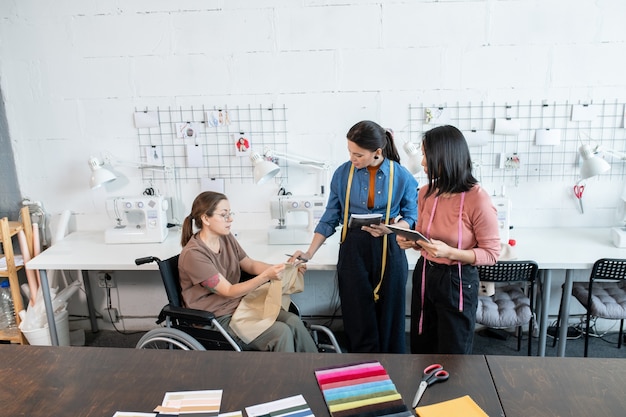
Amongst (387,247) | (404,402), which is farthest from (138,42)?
(404,402)

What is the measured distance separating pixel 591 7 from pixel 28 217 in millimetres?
3564

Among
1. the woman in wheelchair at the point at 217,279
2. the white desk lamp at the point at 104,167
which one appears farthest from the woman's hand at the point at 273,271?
the white desk lamp at the point at 104,167

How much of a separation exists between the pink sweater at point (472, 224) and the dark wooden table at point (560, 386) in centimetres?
50

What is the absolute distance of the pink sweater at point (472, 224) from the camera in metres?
1.85

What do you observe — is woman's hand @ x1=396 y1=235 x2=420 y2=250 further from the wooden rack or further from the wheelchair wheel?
the wooden rack

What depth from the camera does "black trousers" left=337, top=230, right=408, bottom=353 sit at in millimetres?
2361

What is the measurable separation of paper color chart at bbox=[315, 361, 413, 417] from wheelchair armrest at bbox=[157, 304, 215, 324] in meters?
0.81

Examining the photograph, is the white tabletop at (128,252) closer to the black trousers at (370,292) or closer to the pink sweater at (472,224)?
the black trousers at (370,292)

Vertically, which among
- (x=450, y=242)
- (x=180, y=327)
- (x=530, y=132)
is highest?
(x=530, y=132)

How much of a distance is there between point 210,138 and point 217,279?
3.93 feet

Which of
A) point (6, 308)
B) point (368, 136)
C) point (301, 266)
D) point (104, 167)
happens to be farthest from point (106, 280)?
point (368, 136)

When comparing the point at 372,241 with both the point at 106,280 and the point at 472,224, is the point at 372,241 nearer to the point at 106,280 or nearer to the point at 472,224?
the point at 472,224

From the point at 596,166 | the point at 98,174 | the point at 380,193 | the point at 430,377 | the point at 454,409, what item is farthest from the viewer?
the point at 98,174

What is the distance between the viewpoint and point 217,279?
7.29 feet
